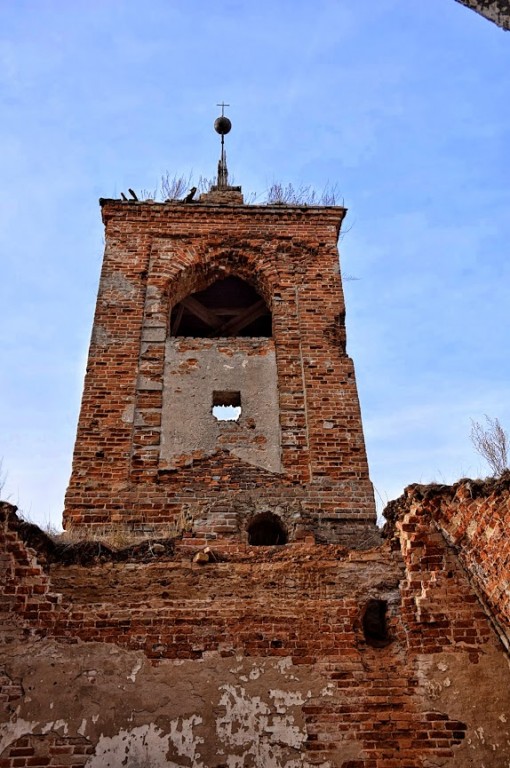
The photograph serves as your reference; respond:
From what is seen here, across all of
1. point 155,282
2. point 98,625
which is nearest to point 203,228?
point 155,282

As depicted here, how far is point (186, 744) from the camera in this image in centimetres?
485

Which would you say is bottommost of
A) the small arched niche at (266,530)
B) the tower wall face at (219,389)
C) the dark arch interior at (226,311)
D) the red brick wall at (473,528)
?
the red brick wall at (473,528)

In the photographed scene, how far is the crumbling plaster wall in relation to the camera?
15.9 ft

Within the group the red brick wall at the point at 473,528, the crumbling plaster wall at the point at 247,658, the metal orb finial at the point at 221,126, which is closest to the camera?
the crumbling plaster wall at the point at 247,658

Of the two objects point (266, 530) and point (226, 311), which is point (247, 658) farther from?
point (226, 311)

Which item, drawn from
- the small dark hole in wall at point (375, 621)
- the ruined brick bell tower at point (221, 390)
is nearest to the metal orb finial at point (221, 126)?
the ruined brick bell tower at point (221, 390)

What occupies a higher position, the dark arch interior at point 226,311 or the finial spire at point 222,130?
the finial spire at point 222,130

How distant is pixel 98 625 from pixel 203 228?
18.6 ft

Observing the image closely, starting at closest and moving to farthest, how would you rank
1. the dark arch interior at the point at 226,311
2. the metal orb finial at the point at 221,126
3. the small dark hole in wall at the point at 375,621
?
1. the small dark hole in wall at the point at 375,621
2. the dark arch interior at the point at 226,311
3. the metal orb finial at the point at 221,126

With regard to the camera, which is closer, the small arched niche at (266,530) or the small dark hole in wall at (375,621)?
the small dark hole in wall at (375,621)

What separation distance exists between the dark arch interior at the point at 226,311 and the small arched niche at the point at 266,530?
13.4 feet

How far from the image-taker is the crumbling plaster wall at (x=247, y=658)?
4.85 m

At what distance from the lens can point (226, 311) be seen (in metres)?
10.2

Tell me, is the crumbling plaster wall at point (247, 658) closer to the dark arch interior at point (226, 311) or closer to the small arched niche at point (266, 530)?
the small arched niche at point (266, 530)
